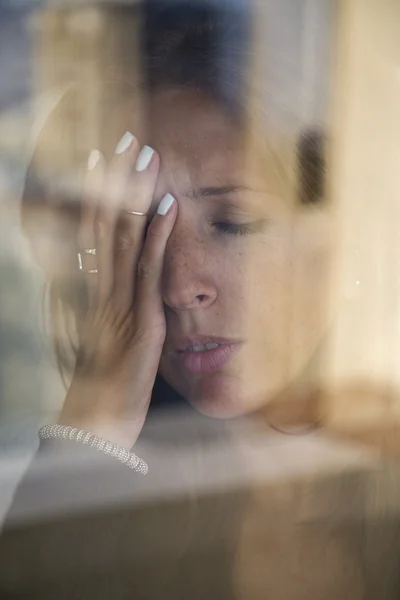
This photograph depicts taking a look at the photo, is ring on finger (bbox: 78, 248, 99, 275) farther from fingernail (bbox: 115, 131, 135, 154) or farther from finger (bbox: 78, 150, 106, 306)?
fingernail (bbox: 115, 131, 135, 154)

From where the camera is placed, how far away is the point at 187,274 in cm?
83

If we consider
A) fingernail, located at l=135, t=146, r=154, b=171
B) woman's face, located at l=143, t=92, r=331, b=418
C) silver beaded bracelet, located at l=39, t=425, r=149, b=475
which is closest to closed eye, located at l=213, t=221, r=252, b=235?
woman's face, located at l=143, t=92, r=331, b=418

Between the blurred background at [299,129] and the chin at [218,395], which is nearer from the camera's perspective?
the blurred background at [299,129]

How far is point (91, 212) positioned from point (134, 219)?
5 centimetres

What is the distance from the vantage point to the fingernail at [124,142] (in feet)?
2.57

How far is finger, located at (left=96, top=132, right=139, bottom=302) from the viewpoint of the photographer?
78cm

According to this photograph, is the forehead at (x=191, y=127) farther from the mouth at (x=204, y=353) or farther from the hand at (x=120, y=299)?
the mouth at (x=204, y=353)

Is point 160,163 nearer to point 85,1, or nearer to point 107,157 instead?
point 107,157

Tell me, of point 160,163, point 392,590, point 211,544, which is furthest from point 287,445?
point 160,163

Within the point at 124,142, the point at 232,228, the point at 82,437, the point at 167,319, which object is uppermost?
the point at 124,142

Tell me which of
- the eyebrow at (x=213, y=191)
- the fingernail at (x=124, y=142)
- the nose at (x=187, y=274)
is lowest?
the nose at (x=187, y=274)

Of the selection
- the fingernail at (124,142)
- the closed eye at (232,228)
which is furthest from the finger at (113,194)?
the closed eye at (232,228)

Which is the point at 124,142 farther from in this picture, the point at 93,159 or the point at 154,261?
the point at 154,261

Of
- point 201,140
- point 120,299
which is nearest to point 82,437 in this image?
point 120,299
